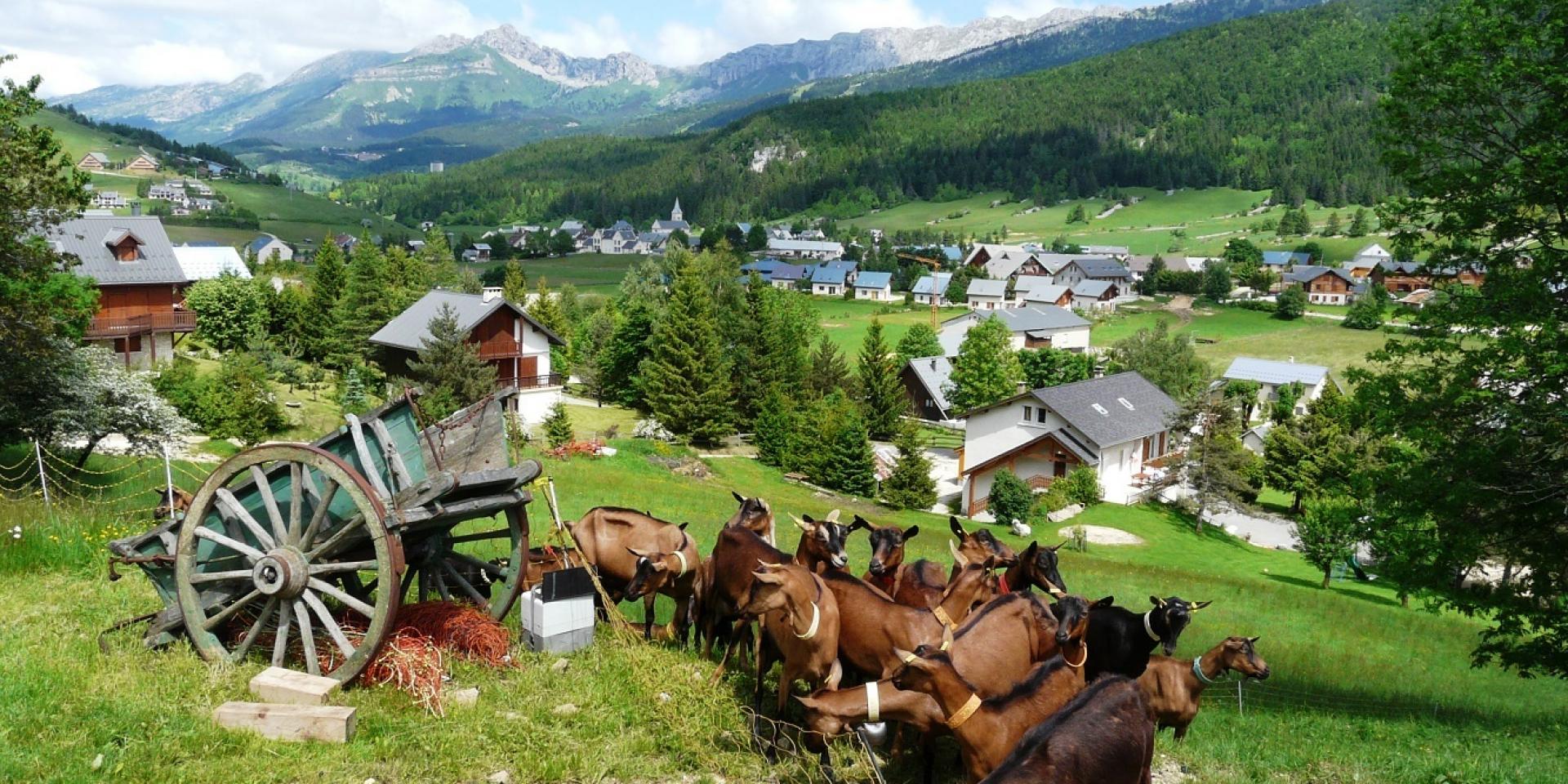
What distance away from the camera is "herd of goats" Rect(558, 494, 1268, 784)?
5918 millimetres

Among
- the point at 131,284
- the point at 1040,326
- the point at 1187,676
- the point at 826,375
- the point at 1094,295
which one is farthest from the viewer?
the point at 1094,295

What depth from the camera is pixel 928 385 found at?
6594 centimetres

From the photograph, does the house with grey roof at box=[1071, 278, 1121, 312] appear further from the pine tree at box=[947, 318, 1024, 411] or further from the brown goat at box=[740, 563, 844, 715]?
the brown goat at box=[740, 563, 844, 715]

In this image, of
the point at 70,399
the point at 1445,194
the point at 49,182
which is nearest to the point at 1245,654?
the point at 1445,194

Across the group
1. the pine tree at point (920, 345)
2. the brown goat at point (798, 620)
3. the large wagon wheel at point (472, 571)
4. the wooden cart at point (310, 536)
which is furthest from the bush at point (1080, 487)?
the brown goat at point (798, 620)

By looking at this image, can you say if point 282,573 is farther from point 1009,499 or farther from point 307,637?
point 1009,499

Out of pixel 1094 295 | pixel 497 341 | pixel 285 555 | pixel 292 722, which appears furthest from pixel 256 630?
pixel 1094 295

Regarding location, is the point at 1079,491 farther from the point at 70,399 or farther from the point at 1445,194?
the point at 70,399

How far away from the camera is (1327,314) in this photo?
4348 inches

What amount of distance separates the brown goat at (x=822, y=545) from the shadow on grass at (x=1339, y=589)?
2379 centimetres

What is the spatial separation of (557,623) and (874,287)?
12485cm

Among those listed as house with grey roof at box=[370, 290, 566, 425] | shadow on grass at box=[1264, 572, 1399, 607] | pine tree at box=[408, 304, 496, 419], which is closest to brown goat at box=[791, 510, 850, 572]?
shadow on grass at box=[1264, 572, 1399, 607]

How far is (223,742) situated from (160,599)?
426 cm

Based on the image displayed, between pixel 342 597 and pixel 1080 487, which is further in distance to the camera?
pixel 1080 487
